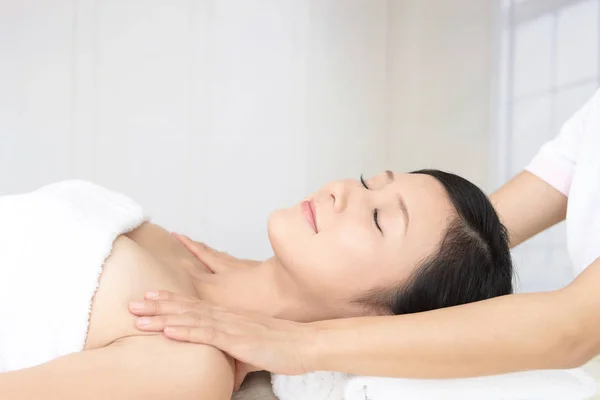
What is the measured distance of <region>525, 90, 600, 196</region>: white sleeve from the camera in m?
1.74

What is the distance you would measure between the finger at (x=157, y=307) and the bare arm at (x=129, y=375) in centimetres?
5

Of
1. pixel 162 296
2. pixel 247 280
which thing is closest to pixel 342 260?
pixel 247 280

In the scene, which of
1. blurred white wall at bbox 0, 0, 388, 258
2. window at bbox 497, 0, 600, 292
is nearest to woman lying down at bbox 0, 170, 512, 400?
blurred white wall at bbox 0, 0, 388, 258

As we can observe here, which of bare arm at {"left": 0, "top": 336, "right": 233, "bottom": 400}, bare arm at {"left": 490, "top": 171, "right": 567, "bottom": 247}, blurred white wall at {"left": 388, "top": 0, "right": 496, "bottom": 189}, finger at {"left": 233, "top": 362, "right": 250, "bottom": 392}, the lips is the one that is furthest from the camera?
blurred white wall at {"left": 388, "top": 0, "right": 496, "bottom": 189}

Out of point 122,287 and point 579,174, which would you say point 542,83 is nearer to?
point 579,174

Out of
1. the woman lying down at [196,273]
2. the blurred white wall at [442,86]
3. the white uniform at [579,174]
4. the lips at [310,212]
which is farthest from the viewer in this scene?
the blurred white wall at [442,86]

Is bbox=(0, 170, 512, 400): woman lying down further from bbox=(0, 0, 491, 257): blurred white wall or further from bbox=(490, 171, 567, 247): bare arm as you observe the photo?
bbox=(0, 0, 491, 257): blurred white wall

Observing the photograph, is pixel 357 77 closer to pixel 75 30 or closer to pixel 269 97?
pixel 269 97

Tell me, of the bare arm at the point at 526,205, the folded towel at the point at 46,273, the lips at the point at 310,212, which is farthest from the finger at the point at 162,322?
the bare arm at the point at 526,205

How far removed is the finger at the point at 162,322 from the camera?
106 centimetres

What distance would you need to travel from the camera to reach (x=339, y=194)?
1384mm

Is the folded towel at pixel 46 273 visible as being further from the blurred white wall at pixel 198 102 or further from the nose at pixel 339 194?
the blurred white wall at pixel 198 102

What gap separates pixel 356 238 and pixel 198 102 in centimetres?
215

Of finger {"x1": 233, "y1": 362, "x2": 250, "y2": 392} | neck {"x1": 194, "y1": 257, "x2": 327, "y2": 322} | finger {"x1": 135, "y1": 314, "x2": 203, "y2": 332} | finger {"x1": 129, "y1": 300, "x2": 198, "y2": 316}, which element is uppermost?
finger {"x1": 129, "y1": 300, "x2": 198, "y2": 316}
